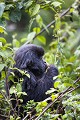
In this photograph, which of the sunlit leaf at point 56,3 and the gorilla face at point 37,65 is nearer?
the sunlit leaf at point 56,3

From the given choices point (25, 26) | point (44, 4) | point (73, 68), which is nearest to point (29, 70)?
point (44, 4)

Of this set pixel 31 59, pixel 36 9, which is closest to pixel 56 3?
pixel 36 9

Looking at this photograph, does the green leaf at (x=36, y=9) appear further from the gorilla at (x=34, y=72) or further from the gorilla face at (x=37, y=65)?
the gorilla face at (x=37, y=65)

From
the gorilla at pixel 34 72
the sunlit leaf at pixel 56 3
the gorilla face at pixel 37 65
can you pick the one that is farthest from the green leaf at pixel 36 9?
the gorilla face at pixel 37 65

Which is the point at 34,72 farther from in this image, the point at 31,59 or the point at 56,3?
the point at 56,3

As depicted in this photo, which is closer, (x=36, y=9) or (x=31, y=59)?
(x=36, y=9)

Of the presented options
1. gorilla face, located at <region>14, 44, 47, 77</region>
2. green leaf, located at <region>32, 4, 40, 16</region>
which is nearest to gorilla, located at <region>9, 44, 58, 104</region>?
gorilla face, located at <region>14, 44, 47, 77</region>

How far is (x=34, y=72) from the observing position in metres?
5.14

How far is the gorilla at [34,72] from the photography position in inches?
190

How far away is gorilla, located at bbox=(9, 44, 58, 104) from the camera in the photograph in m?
4.82

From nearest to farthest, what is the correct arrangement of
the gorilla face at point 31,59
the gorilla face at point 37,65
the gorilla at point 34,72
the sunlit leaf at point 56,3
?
the sunlit leaf at point 56,3 → the gorilla at point 34,72 → the gorilla face at point 31,59 → the gorilla face at point 37,65

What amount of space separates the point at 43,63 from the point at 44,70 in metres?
0.08

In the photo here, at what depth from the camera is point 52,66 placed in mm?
5219

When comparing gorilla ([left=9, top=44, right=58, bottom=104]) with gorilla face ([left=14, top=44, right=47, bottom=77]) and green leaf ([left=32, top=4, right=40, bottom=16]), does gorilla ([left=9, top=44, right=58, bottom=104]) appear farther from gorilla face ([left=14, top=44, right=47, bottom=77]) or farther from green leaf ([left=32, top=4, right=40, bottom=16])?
green leaf ([left=32, top=4, right=40, bottom=16])
